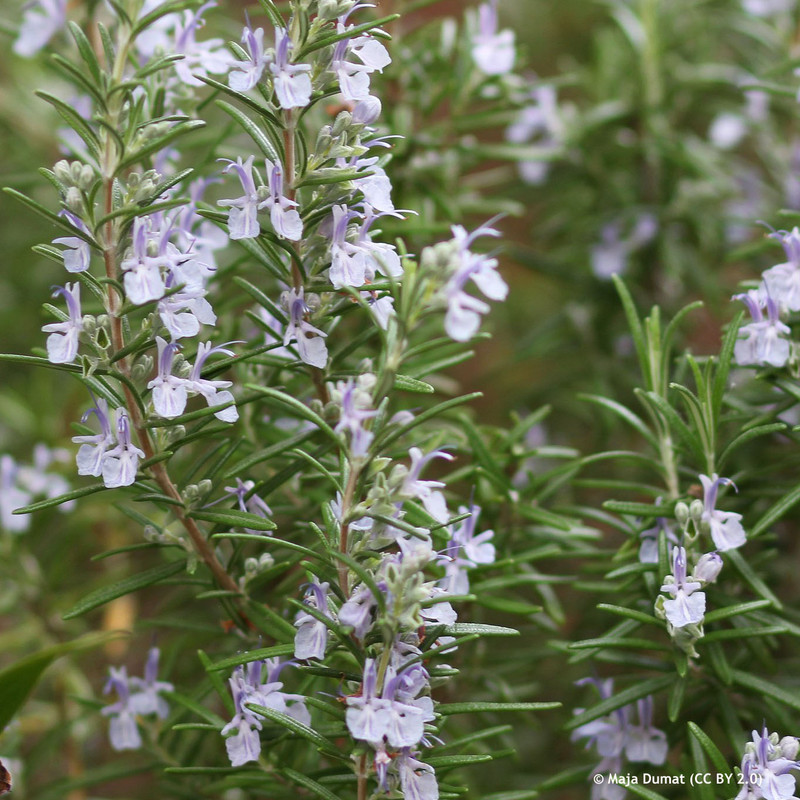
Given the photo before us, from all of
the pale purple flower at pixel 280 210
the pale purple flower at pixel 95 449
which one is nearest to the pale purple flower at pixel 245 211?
the pale purple flower at pixel 280 210

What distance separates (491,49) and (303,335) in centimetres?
72

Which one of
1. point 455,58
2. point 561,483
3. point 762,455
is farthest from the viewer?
point 455,58

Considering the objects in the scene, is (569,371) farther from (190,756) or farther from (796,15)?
(190,756)

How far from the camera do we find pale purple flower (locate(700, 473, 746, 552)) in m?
0.86

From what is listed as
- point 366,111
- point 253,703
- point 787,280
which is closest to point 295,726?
point 253,703

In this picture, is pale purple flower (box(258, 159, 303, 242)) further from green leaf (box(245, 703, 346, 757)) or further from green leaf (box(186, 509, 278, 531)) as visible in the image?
green leaf (box(245, 703, 346, 757))

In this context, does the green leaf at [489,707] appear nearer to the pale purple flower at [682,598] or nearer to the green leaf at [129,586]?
the pale purple flower at [682,598]

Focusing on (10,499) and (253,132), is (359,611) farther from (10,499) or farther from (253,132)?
(10,499)

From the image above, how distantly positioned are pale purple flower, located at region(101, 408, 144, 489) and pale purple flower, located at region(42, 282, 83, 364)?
7cm

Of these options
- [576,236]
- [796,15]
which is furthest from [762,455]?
[796,15]

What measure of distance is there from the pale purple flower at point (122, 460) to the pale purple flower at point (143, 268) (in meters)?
0.12

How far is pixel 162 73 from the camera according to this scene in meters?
1.00

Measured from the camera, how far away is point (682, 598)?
835mm

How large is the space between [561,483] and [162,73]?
719mm
